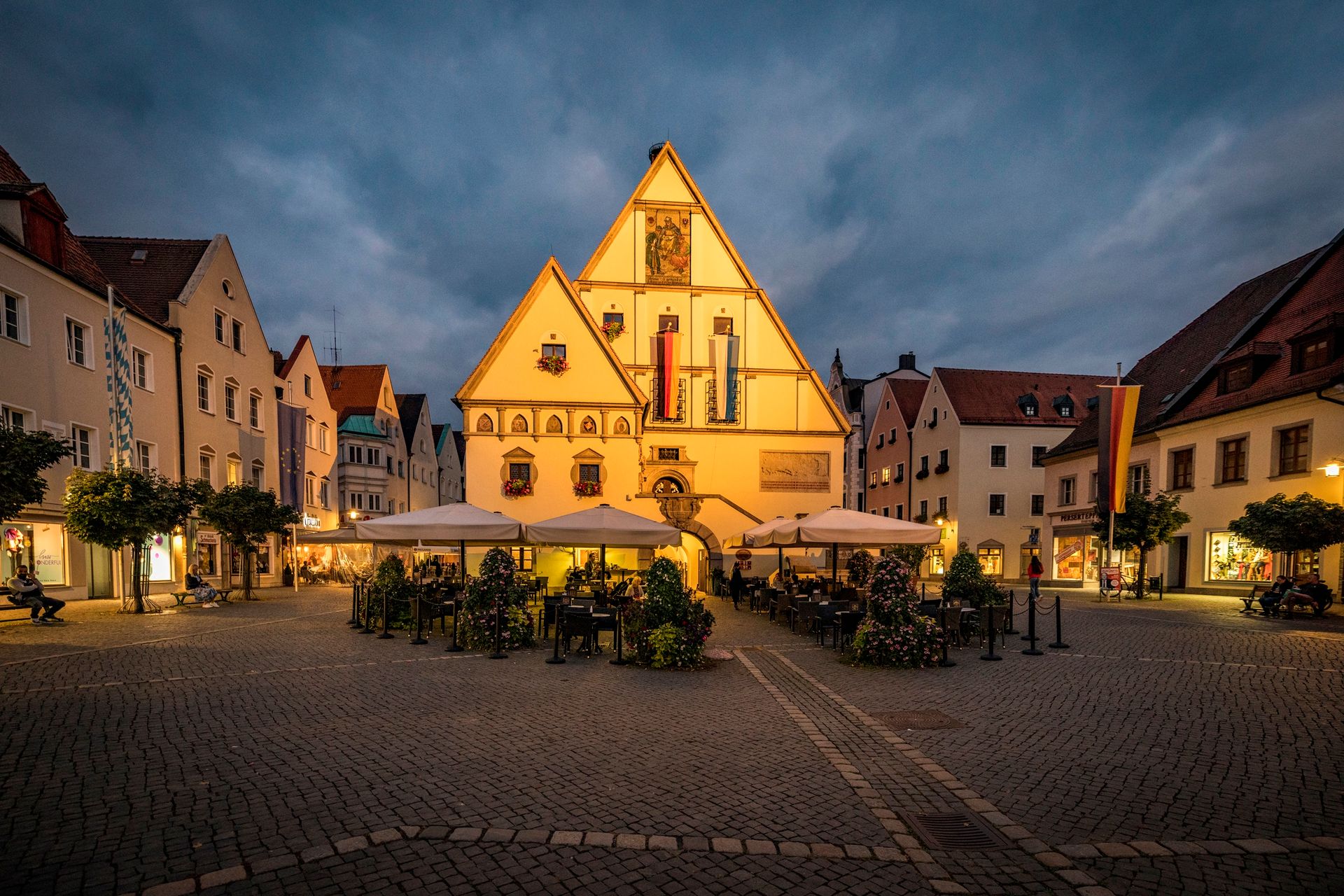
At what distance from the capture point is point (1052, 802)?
5.24 meters

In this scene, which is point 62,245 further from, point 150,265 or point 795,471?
point 795,471

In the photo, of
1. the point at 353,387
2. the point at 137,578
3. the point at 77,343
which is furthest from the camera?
the point at 353,387

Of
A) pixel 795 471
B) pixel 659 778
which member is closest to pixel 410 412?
pixel 795 471

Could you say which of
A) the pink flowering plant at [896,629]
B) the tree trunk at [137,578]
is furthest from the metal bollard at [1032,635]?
the tree trunk at [137,578]

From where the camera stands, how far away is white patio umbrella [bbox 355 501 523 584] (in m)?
13.8

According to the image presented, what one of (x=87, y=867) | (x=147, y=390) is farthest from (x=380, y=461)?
(x=87, y=867)

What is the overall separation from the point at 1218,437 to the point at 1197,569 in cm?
490

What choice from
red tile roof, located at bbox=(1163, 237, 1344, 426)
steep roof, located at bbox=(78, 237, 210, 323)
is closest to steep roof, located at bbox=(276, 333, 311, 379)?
steep roof, located at bbox=(78, 237, 210, 323)

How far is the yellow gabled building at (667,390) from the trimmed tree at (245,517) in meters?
7.11

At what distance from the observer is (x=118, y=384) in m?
19.9

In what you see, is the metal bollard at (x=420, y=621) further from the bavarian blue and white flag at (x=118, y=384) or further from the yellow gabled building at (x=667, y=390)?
the yellow gabled building at (x=667, y=390)

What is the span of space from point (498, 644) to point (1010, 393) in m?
37.6

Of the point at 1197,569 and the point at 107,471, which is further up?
the point at 107,471

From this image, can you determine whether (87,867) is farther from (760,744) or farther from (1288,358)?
(1288,358)
